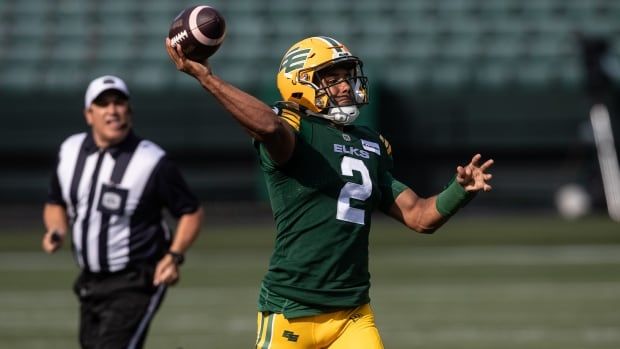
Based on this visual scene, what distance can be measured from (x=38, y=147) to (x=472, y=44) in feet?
21.3

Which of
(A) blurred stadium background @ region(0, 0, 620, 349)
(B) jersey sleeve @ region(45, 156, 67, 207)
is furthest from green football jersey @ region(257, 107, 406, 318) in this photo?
(A) blurred stadium background @ region(0, 0, 620, 349)

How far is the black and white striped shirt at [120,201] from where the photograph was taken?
6.44 metres

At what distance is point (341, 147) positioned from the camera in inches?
195

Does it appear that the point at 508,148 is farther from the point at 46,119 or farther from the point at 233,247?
the point at 46,119

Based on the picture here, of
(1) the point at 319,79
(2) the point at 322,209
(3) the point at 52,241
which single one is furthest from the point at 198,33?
(3) the point at 52,241

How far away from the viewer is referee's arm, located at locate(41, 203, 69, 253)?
20.9ft

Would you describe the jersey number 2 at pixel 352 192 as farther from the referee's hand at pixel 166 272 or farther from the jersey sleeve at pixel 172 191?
the jersey sleeve at pixel 172 191

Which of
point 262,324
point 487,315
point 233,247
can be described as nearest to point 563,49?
point 233,247

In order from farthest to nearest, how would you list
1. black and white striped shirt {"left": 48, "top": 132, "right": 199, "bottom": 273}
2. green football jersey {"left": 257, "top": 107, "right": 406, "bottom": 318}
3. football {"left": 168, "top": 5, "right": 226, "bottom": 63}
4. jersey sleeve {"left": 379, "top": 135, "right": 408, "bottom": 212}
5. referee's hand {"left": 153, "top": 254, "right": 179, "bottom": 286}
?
1. black and white striped shirt {"left": 48, "top": 132, "right": 199, "bottom": 273}
2. referee's hand {"left": 153, "top": 254, "right": 179, "bottom": 286}
3. jersey sleeve {"left": 379, "top": 135, "right": 408, "bottom": 212}
4. green football jersey {"left": 257, "top": 107, "right": 406, "bottom": 318}
5. football {"left": 168, "top": 5, "right": 226, "bottom": 63}

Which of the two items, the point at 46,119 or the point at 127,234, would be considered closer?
the point at 127,234

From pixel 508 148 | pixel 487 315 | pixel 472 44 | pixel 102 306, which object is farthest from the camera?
pixel 472 44

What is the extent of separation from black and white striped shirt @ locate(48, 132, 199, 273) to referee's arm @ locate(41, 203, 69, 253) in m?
0.06

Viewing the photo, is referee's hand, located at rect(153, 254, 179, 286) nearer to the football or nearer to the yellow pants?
the yellow pants

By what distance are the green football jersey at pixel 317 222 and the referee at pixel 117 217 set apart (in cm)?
153
